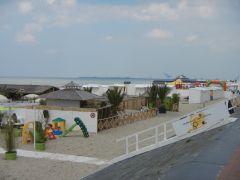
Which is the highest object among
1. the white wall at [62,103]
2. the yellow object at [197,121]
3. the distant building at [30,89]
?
the distant building at [30,89]

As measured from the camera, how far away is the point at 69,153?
14.6m

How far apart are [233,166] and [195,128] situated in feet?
17.9

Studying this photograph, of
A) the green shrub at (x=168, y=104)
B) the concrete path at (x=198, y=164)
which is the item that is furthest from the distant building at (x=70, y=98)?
the concrete path at (x=198, y=164)

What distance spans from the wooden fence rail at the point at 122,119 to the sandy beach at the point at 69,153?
0.44 metres

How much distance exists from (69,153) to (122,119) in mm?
8786

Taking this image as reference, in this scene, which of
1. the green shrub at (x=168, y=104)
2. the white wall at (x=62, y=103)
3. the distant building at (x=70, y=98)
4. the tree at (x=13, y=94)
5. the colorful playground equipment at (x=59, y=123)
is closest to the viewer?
the colorful playground equipment at (x=59, y=123)

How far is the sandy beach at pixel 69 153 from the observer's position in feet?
37.4

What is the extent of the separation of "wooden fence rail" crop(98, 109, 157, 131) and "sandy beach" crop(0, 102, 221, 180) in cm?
44

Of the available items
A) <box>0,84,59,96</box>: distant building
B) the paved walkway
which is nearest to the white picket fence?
the paved walkway

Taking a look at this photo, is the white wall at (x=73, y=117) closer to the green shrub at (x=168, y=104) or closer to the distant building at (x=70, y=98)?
the distant building at (x=70, y=98)

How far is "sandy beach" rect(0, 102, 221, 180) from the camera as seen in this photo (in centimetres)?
1141

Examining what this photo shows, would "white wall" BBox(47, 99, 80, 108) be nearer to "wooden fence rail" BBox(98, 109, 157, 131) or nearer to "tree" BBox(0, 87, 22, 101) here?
"wooden fence rail" BBox(98, 109, 157, 131)

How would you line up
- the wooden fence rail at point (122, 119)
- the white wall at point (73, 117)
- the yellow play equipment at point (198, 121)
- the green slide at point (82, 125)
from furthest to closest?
the wooden fence rail at point (122, 119)
the white wall at point (73, 117)
the green slide at point (82, 125)
the yellow play equipment at point (198, 121)

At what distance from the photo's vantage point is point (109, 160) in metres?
13.3
